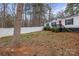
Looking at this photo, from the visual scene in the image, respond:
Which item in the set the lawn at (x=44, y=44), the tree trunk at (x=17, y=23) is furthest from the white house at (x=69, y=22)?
the tree trunk at (x=17, y=23)

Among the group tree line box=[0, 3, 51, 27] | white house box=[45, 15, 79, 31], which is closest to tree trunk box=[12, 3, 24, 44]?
tree line box=[0, 3, 51, 27]

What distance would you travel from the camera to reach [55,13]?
1792mm

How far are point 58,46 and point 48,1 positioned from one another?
521mm

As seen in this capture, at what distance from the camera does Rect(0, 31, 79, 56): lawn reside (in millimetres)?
1755

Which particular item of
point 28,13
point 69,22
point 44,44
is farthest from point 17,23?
point 69,22

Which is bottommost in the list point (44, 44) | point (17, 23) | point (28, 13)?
point (44, 44)

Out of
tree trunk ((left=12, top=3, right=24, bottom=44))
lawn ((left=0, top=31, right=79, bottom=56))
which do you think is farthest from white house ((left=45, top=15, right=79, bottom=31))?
tree trunk ((left=12, top=3, right=24, bottom=44))

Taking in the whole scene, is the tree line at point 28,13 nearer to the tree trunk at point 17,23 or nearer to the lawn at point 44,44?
the tree trunk at point 17,23

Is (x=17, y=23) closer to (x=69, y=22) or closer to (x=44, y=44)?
(x=44, y=44)

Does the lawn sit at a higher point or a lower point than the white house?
lower

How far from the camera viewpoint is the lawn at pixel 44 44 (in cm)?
175

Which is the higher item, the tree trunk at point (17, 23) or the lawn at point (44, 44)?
the tree trunk at point (17, 23)

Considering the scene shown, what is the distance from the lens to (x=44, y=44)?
5.79 ft

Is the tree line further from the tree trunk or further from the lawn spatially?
the lawn
